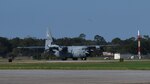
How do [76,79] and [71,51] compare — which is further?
[71,51]

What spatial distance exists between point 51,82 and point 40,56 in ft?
384

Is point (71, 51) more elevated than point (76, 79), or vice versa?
point (71, 51)

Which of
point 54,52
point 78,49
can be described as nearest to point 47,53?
point 54,52

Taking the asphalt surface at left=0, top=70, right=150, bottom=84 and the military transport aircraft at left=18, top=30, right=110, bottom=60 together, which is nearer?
the asphalt surface at left=0, top=70, right=150, bottom=84

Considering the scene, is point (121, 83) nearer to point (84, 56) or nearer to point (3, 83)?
point (3, 83)

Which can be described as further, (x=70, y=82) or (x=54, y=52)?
(x=54, y=52)

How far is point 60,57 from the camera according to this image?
135750 millimetres

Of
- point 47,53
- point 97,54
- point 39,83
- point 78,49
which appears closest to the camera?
point 39,83

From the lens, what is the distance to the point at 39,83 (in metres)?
32.7

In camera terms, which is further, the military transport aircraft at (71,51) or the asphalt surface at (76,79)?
the military transport aircraft at (71,51)

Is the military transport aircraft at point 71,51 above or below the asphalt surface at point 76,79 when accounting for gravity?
above

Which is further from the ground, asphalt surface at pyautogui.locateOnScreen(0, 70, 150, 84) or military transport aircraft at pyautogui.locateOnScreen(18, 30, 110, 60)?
military transport aircraft at pyautogui.locateOnScreen(18, 30, 110, 60)

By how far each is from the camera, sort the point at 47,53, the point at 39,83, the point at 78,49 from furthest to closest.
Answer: the point at 47,53, the point at 78,49, the point at 39,83

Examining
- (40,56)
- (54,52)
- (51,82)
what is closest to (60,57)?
(54,52)
